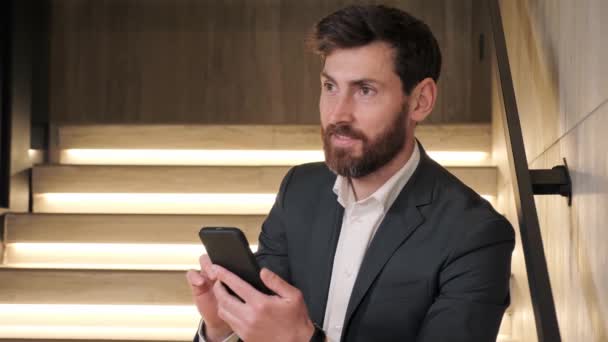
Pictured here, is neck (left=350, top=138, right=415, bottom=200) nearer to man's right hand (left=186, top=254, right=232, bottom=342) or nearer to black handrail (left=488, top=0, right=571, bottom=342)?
black handrail (left=488, top=0, right=571, bottom=342)

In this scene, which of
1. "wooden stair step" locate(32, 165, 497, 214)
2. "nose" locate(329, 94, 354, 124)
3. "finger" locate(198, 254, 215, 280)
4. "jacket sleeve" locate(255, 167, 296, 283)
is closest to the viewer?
"finger" locate(198, 254, 215, 280)

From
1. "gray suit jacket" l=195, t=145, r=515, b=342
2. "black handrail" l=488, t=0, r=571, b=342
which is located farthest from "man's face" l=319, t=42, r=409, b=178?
"black handrail" l=488, t=0, r=571, b=342

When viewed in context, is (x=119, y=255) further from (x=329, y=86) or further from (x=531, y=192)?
(x=531, y=192)

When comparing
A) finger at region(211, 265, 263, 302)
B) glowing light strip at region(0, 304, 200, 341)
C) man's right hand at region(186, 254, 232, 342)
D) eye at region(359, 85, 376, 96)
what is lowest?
glowing light strip at region(0, 304, 200, 341)

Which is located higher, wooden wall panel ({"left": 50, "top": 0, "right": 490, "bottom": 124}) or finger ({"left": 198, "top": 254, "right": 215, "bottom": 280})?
wooden wall panel ({"left": 50, "top": 0, "right": 490, "bottom": 124})

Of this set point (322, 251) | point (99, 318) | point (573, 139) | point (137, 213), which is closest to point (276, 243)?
point (322, 251)

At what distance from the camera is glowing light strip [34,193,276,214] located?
12.1ft

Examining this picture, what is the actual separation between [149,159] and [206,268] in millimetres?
2662

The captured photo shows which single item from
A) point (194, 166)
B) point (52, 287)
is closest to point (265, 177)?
point (194, 166)

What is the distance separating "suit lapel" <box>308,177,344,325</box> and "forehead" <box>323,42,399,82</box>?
11.6 inches

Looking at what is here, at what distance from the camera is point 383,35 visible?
1.55 metres

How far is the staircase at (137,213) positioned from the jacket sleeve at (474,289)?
165 cm

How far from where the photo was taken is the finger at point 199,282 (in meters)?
1.43

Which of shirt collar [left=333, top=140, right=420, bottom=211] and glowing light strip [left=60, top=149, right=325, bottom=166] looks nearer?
shirt collar [left=333, top=140, right=420, bottom=211]
